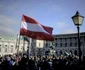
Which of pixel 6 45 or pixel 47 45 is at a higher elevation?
pixel 47 45

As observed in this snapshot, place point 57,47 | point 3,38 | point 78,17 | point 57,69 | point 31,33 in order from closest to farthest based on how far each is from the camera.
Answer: point 78,17 → point 31,33 → point 57,69 → point 3,38 → point 57,47

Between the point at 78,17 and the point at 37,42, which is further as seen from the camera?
the point at 37,42

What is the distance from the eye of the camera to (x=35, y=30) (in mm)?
14805

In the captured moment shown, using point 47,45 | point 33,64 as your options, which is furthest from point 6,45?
point 33,64

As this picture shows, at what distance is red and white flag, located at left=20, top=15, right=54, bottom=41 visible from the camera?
14134mm

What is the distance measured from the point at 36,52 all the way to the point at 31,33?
261ft

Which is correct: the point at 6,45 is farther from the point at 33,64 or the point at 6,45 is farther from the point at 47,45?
the point at 33,64

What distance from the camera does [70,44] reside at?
87188mm

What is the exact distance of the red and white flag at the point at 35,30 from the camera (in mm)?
14134

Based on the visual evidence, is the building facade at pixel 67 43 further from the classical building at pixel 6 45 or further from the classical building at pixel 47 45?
the classical building at pixel 6 45

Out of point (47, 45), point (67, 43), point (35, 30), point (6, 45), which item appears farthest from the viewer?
point (47, 45)

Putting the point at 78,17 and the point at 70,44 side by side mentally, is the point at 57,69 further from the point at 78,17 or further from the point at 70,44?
the point at 70,44

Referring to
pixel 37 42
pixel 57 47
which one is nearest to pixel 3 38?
pixel 37 42

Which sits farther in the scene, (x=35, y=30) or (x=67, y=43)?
(x=67, y=43)
